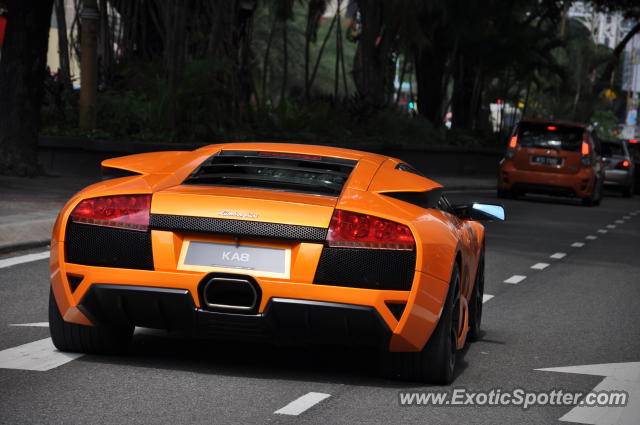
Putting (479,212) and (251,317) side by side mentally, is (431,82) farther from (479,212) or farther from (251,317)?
(251,317)

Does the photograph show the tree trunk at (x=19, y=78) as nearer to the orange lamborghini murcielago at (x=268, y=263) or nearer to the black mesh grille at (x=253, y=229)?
the orange lamborghini murcielago at (x=268, y=263)

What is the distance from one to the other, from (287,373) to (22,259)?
5473 mm

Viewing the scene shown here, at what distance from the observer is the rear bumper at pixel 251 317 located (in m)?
6.29

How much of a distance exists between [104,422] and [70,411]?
261 millimetres

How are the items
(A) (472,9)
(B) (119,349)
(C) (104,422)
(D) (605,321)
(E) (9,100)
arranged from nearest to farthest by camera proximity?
(C) (104,422)
(B) (119,349)
(D) (605,321)
(E) (9,100)
(A) (472,9)

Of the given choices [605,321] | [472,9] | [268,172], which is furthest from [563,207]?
[268,172]

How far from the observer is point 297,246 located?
6297mm

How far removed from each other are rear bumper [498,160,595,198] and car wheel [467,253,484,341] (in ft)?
67.6

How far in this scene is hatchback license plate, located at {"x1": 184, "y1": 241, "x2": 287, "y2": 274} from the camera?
6.28 meters

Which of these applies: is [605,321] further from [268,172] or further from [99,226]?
[99,226]

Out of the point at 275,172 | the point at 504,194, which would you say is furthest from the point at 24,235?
the point at 504,194

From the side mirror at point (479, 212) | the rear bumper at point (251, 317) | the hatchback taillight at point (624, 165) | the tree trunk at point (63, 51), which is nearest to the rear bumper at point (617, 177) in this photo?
the hatchback taillight at point (624, 165)

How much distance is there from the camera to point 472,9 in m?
38.0

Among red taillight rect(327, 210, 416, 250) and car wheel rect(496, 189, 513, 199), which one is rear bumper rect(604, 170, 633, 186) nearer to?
car wheel rect(496, 189, 513, 199)
